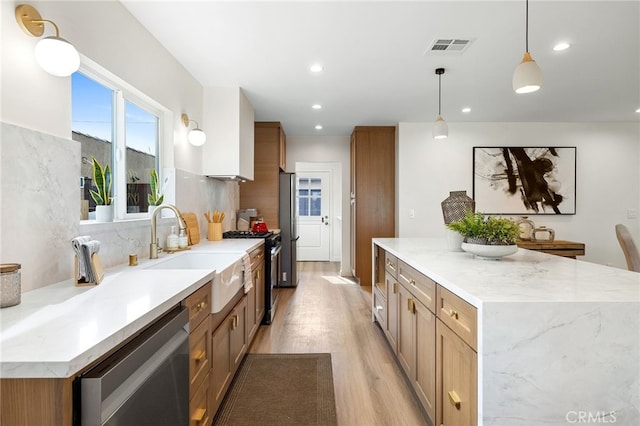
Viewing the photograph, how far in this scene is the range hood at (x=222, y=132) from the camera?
335 centimetres

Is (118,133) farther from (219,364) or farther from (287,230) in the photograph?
(287,230)

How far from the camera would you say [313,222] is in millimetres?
7410

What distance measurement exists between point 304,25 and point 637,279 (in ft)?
7.62

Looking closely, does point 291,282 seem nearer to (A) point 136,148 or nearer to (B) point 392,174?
(B) point 392,174

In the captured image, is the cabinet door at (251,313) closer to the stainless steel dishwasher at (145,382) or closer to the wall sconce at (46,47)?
the stainless steel dishwasher at (145,382)

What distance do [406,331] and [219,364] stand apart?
1184mm

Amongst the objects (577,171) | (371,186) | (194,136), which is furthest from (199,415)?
(577,171)

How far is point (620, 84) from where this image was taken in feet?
11.2

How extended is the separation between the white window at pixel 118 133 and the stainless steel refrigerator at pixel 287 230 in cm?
222

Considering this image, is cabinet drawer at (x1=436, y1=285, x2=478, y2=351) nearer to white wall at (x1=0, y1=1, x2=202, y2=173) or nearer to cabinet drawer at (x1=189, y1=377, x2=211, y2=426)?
cabinet drawer at (x1=189, y1=377, x2=211, y2=426)

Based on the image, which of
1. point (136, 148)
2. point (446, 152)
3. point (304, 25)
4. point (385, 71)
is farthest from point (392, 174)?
point (136, 148)

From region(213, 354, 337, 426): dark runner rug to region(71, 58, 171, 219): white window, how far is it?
1.38 metres

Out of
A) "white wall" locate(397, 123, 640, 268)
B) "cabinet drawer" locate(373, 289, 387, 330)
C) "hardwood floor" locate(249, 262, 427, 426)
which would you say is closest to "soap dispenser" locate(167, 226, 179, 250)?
"hardwood floor" locate(249, 262, 427, 426)

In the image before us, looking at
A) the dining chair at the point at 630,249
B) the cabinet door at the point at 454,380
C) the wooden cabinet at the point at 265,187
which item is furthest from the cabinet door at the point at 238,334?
the dining chair at the point at 630,249
